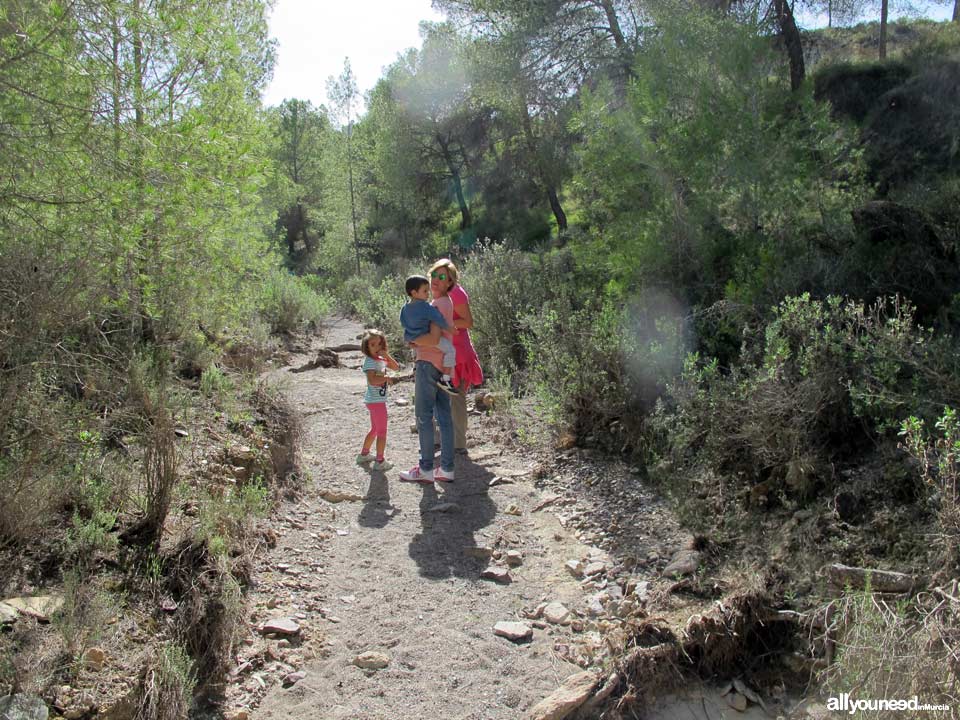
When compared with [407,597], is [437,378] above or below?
above

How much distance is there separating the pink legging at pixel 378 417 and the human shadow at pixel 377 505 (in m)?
0.37

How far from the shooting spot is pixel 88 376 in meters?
3.78

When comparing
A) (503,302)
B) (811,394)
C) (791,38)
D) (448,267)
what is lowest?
(811,394)

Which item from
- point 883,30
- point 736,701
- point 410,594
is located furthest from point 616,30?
point 736,701

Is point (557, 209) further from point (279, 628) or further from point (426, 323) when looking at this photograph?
point (279, 628)

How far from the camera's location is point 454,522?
16.3ft

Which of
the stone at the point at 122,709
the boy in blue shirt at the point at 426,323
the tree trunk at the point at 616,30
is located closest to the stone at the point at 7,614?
the stone at the point at 122,709

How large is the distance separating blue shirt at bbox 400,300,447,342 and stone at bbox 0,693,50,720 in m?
3.34

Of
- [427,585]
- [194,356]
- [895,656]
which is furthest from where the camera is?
[194,356]

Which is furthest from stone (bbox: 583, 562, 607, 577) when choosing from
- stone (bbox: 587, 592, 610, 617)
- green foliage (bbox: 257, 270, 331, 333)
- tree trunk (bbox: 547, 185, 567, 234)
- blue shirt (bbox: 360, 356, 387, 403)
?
tree trunk (bbox: 547, 185, 567, 234)

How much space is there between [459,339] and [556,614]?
2.77 m

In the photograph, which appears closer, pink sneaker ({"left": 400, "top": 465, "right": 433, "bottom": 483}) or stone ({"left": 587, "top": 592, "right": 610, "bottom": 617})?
stone ({"left": 587, "top": 592, "right": 610, "bottom": 617})

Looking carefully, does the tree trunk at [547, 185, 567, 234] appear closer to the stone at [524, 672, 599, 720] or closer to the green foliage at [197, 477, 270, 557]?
the green foliage at [197, 477, 270, 557]

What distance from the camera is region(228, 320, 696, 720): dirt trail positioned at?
3158 mm
